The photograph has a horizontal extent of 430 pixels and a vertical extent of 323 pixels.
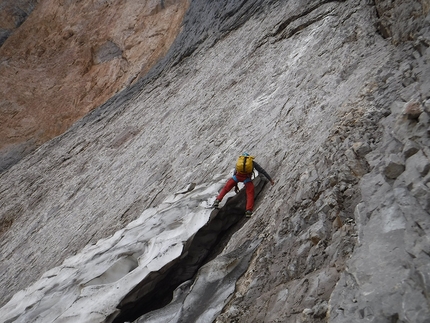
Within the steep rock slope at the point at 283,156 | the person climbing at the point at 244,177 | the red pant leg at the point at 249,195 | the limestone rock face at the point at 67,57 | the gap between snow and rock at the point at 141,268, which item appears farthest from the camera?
the limestone rock face at the point at 67,57

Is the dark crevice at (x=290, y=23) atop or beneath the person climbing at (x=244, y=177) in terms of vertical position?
atop

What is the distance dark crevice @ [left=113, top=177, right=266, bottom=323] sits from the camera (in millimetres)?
6055

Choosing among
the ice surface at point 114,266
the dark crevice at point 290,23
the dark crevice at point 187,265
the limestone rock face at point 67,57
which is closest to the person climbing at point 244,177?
the dark crevice at point 187,265

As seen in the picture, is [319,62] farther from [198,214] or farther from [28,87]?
[28,87]

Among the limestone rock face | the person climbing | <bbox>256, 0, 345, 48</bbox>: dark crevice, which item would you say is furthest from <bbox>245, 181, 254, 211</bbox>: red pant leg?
the limestone rock face

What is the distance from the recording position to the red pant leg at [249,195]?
6.83 metres

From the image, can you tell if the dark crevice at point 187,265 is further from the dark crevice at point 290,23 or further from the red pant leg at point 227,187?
the dark crevice at point 290,23

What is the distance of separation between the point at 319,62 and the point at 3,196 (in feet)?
39.1

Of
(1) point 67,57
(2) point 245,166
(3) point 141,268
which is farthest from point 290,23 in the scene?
Answer: (1) point 67,57

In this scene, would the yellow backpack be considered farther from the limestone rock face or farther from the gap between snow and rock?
the limestone rock face

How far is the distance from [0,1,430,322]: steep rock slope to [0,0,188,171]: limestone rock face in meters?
2.43

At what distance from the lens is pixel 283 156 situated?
303 inches

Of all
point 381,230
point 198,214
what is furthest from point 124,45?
point 381,230

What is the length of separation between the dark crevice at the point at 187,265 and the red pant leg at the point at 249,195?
0.85ft
